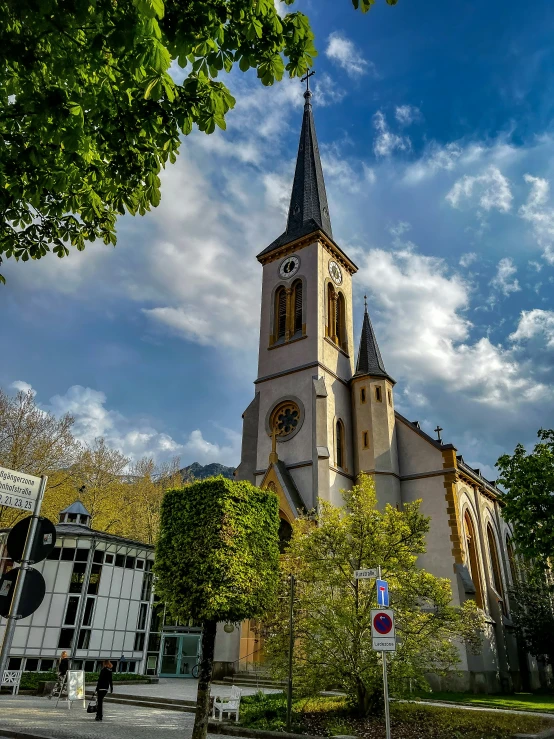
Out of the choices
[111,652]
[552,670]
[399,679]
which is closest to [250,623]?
[111,652]

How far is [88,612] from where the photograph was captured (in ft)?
86.1

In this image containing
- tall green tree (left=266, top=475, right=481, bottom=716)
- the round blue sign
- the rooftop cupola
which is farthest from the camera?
the rooftop cupola

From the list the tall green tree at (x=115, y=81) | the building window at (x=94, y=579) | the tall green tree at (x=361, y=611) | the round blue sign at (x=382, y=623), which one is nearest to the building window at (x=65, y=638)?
the building window at (x=94, y=579)

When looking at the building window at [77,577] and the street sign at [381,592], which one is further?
the building window at [77,577]

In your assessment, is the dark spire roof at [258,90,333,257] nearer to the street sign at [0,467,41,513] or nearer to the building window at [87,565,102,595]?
the building window at [87,565,102,595]

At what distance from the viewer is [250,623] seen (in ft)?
84.9

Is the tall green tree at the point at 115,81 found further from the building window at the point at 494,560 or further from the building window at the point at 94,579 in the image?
the building window at the point at 494,560

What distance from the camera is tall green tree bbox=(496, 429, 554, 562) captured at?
21.3 meters

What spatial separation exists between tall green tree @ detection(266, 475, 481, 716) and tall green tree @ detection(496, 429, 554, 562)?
318 inches

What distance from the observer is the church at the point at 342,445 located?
2709 cm

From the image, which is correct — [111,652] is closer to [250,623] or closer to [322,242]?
[250,623]

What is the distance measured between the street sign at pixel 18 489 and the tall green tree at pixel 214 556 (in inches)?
308

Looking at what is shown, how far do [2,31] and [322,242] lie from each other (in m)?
31.5

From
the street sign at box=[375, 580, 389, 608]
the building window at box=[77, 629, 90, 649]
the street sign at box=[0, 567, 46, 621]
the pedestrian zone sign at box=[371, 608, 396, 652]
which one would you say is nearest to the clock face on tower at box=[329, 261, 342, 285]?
the building window at box=[77, 629, 90, 649]
